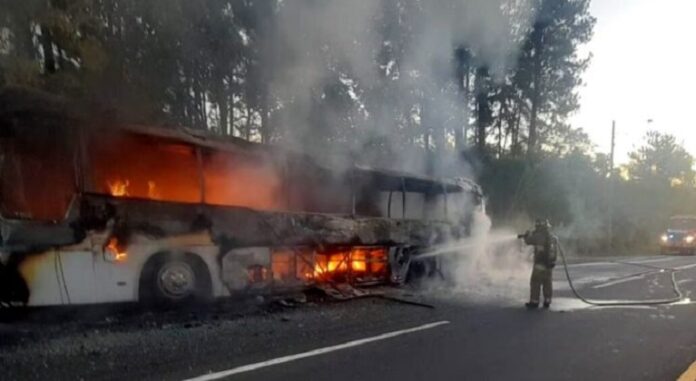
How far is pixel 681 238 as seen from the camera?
28.6 m

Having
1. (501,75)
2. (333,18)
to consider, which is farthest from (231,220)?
(501,75)

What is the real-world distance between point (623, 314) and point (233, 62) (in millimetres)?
7073

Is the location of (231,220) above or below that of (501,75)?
below

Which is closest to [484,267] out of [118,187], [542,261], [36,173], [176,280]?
[542,261]

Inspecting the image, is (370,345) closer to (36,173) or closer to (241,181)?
(241,181)

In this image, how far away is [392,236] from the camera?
10570mm

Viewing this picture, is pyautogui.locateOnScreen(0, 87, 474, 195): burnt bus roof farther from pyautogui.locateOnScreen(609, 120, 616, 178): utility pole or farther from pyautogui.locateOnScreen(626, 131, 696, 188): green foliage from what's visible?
pyautogui.locateOnScreen(626, 131, 696, 188): green foliage

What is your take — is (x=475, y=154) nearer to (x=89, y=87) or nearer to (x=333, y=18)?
(x=333, y=18)

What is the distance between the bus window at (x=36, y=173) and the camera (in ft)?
22.1

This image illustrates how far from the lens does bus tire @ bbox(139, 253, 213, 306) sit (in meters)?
7.38

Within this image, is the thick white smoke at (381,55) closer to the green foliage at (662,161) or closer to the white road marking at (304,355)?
the white road marking at (304,355)

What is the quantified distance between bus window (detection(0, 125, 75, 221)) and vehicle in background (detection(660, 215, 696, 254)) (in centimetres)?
2798

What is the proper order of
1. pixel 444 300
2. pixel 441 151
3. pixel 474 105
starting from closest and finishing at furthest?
pixel 444 300, pixel 441 151, pixel 474 105

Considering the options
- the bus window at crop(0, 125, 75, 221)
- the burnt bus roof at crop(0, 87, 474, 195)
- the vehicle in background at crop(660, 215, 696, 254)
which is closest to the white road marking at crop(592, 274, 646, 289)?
the burnt bus roof at crop(0, 87, 474, 195)
